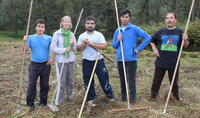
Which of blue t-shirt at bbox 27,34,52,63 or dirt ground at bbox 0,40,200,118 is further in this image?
blue t-shirt at bbox 27,34,52,63

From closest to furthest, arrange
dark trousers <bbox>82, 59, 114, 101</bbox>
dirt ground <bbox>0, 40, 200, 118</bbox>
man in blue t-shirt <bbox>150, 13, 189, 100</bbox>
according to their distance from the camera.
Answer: dirt ground <bbox>0, 40, 200, 118</bbox>, man in blue t-shirt <bbox>150, 13, 189, 100</bbox>, dark trousers <bbox>82, 59, 114, 101</bbox>

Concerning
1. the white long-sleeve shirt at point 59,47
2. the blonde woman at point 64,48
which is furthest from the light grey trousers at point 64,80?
the white long-sleeve shirt at point 59,47

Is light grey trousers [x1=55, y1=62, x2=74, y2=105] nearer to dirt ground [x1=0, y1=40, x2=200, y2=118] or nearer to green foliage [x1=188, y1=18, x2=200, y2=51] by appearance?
dirt ground [x1=0, y1=40, x2=200, y2=118]

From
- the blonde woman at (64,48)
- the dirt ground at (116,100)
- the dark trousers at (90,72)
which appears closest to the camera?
the dirt ground at (116,100)

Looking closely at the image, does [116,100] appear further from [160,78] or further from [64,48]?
[64,48]

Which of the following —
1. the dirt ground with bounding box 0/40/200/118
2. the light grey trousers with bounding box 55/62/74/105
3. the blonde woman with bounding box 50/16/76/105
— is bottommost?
the dirt ground with bounding box 0/40/200/118

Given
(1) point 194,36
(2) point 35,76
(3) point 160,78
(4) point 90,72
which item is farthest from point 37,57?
(1) point 194,36

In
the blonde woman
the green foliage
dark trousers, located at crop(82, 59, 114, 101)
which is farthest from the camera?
the green foliage

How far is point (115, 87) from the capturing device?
5.92 meters

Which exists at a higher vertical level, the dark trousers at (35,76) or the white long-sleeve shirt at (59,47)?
the white long-sleeve shirt at (59,47)

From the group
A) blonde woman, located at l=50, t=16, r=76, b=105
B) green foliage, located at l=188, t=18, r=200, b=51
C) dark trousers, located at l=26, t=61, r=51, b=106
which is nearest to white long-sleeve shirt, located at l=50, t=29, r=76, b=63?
blonde woman, located at l=50, t=16, r=76, b=105

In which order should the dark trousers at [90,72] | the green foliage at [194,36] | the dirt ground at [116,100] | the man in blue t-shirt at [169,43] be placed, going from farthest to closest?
the green foliage at [194,36] → the dark trousers at [90,72] → the man in blue t-shirt at [169,43] → the dirt ground at [116,100]

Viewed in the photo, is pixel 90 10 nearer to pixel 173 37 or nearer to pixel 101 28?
pixel 101 28

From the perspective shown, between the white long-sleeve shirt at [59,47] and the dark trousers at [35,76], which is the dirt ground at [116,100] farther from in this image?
the white long-sleeve shirt at [59,47]
